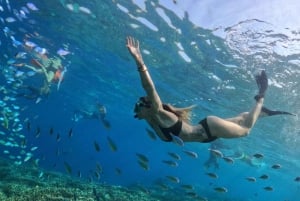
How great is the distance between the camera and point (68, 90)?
55250mm

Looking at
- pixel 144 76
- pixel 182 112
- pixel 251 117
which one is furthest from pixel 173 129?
pixel 251 117

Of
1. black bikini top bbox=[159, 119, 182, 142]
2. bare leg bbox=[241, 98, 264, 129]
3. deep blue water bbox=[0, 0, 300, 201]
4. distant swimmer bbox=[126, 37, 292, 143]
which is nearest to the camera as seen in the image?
distant swimmer bbox=[126, 37, 292, 143]

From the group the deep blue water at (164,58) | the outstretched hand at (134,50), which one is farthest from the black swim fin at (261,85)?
the deep blue water at (164,58)

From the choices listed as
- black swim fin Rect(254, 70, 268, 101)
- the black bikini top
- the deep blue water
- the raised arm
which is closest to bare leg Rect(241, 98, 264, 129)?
black swim fin Rect(254, 70, 268, 101)

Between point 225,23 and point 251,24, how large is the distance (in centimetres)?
143

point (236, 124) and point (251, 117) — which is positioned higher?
point (251, 117)

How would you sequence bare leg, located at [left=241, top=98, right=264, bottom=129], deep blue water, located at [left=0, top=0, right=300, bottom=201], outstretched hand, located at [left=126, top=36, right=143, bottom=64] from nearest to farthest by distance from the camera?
outstretched hand, located at [left=126, top=36, right=143, bottom=64] → bare leg, located at [left=241, top=98, right=264, bottom=129] → deep blue water, located at [left=0, top=0, right=300, bottom=201]

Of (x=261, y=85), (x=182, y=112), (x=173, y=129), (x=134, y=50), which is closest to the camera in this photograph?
(x=134, y=50)

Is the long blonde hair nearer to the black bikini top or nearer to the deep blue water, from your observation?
the black bikini top

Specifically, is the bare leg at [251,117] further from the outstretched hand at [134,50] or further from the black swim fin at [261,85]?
the outstretched hand at [134,50]

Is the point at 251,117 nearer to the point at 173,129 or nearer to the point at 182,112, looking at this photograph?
the point at 182,112

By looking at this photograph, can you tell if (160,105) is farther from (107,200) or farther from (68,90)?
(68,90)

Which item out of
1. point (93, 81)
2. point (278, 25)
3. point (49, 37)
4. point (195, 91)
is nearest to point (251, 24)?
point (278, 25)

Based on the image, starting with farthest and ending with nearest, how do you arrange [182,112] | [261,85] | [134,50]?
[261,85], [182,112], [134,50]
